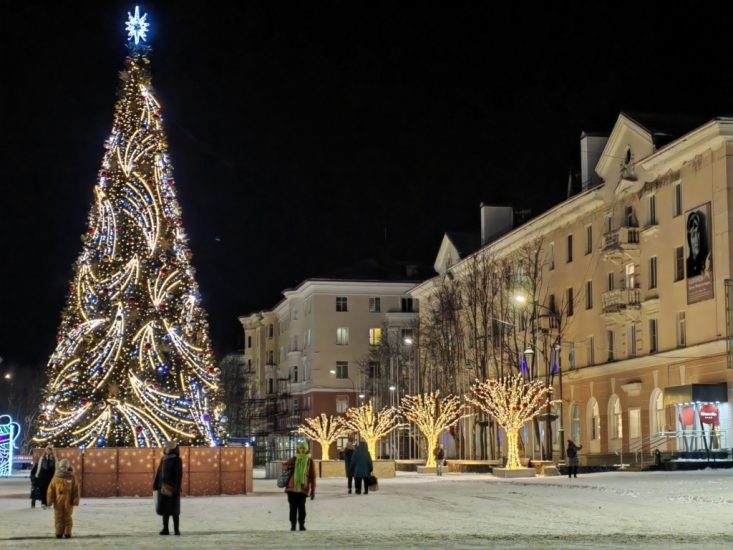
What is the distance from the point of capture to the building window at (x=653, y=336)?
179 feet

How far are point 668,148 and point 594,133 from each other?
11.8 meters

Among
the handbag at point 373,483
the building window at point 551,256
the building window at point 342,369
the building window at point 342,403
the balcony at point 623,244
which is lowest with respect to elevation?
the handbag at point 373,483

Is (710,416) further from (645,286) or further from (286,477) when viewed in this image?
(286,477)

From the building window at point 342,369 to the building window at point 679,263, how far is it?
55745 millimetres

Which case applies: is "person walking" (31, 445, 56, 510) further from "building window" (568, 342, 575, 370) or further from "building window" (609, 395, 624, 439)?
"building window" (568, 342, 575, 370)

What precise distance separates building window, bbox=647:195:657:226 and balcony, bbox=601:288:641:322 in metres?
3.53

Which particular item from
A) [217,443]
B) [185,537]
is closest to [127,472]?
[217,443]

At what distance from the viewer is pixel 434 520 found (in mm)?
22938

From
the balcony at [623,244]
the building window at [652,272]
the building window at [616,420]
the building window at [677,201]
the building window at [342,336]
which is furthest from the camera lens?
the building window at [342,336]

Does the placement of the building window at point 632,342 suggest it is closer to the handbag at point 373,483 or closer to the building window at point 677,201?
the building window at point 677,201

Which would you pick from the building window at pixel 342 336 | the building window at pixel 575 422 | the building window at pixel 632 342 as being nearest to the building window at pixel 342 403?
the building window at pixel 342 336

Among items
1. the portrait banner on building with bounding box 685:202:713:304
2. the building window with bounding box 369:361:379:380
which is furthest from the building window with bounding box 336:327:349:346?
the portrait banner on building with bounding box 685:202:713:304

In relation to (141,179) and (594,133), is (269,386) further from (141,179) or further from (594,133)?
(141,179)

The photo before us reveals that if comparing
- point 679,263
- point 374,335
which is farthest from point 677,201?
point 374,335
